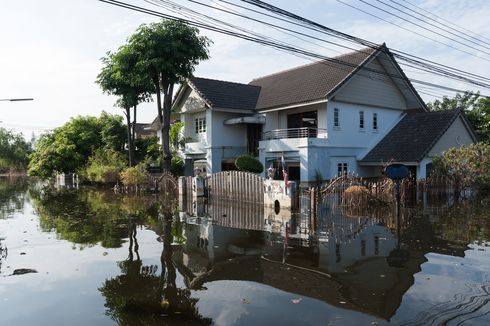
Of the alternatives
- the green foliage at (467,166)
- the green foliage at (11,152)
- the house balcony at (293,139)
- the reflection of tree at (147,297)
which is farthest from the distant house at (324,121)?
the green foliage at (11,152)

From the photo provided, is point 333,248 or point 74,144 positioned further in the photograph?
point 74,144

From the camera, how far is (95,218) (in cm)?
1606

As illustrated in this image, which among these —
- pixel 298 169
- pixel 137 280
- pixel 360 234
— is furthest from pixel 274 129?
pixel 137 280

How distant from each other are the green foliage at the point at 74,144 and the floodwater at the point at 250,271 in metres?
25.2

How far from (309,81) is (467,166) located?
1176 centimetres

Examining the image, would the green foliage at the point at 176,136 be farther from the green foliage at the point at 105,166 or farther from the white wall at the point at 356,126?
the white wall at the point at 356,126

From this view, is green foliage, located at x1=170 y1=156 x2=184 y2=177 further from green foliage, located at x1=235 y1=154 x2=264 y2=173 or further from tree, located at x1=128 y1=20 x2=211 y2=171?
green foliage, located at x1=235 y1=154 x2=264 y2=173

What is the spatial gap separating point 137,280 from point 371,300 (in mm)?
4278

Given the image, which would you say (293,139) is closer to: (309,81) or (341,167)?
(341,167)

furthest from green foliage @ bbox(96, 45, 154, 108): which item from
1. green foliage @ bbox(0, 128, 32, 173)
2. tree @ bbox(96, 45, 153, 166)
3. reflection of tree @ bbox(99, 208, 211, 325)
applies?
green foliage @ bbox(0, 128, 32, 173)

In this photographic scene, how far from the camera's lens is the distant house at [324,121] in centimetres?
2559

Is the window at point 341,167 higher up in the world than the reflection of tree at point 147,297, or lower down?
higher up

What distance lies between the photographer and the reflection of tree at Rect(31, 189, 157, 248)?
12.3m

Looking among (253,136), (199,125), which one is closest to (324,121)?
(253,136)
